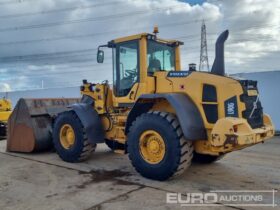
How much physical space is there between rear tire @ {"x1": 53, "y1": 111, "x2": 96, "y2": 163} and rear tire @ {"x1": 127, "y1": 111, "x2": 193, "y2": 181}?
1.32 m

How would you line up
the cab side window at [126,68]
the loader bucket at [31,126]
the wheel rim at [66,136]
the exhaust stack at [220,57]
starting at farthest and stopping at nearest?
the loader bucket at [31,126] → the wheel rim at [66,136] → the cab side window at [126,68] → the exhaust stack at [220,57]

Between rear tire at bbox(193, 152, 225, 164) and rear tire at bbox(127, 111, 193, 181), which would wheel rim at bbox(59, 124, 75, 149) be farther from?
rear tire at bbox(193, 152, 225, 164)

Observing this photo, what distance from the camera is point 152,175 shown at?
545 centimetres

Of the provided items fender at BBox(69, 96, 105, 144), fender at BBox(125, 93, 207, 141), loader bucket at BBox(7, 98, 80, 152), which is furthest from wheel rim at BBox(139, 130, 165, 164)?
loader bucket at BBox(7, 98, 80, 152)

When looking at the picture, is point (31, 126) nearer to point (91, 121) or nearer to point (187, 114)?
point (91, 121)

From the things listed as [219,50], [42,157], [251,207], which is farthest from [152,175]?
[42,157]

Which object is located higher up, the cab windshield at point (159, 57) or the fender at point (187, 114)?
the cab windshield at point (159, 57)

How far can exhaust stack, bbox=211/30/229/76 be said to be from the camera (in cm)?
555

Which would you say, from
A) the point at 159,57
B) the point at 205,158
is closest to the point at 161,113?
the point at 159,57

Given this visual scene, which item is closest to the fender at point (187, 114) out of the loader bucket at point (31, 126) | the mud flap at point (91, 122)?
the mud flap at point (91, 122)

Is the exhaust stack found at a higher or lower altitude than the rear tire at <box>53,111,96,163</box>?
higher

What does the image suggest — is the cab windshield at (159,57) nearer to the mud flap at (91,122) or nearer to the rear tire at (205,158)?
the mud flap at (91,122)

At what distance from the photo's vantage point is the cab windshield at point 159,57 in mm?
6243

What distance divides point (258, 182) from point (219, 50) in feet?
7.24
